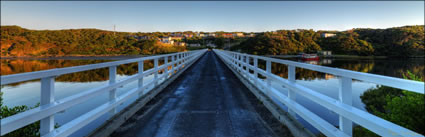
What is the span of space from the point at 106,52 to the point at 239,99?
102m

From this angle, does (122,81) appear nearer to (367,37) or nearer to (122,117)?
(122,117)

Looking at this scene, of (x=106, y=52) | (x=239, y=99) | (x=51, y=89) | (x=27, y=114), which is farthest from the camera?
(x=106, y=52)

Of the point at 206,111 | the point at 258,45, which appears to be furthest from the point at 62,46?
the point at 206,111

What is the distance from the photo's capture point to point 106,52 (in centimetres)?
9756

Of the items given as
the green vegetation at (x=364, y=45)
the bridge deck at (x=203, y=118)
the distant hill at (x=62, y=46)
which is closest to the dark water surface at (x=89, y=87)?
the bridge deck at (x=203, y=118)

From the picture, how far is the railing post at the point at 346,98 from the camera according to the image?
2535mm

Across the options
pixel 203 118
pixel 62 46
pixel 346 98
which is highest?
pixel 62 46

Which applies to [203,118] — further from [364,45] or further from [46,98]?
[364,45]

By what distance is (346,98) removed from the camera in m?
2.56

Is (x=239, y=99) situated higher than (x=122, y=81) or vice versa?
(x=122, y=81)

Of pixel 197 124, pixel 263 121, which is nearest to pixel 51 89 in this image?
pixel 197 124

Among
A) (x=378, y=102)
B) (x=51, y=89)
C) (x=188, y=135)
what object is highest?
(x=51, y=89)

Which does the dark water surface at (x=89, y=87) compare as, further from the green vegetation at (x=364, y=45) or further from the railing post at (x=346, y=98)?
the green vegetation at (x=364, y=45)

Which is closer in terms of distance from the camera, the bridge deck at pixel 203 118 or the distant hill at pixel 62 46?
the bridge deck at pixel 203 118
